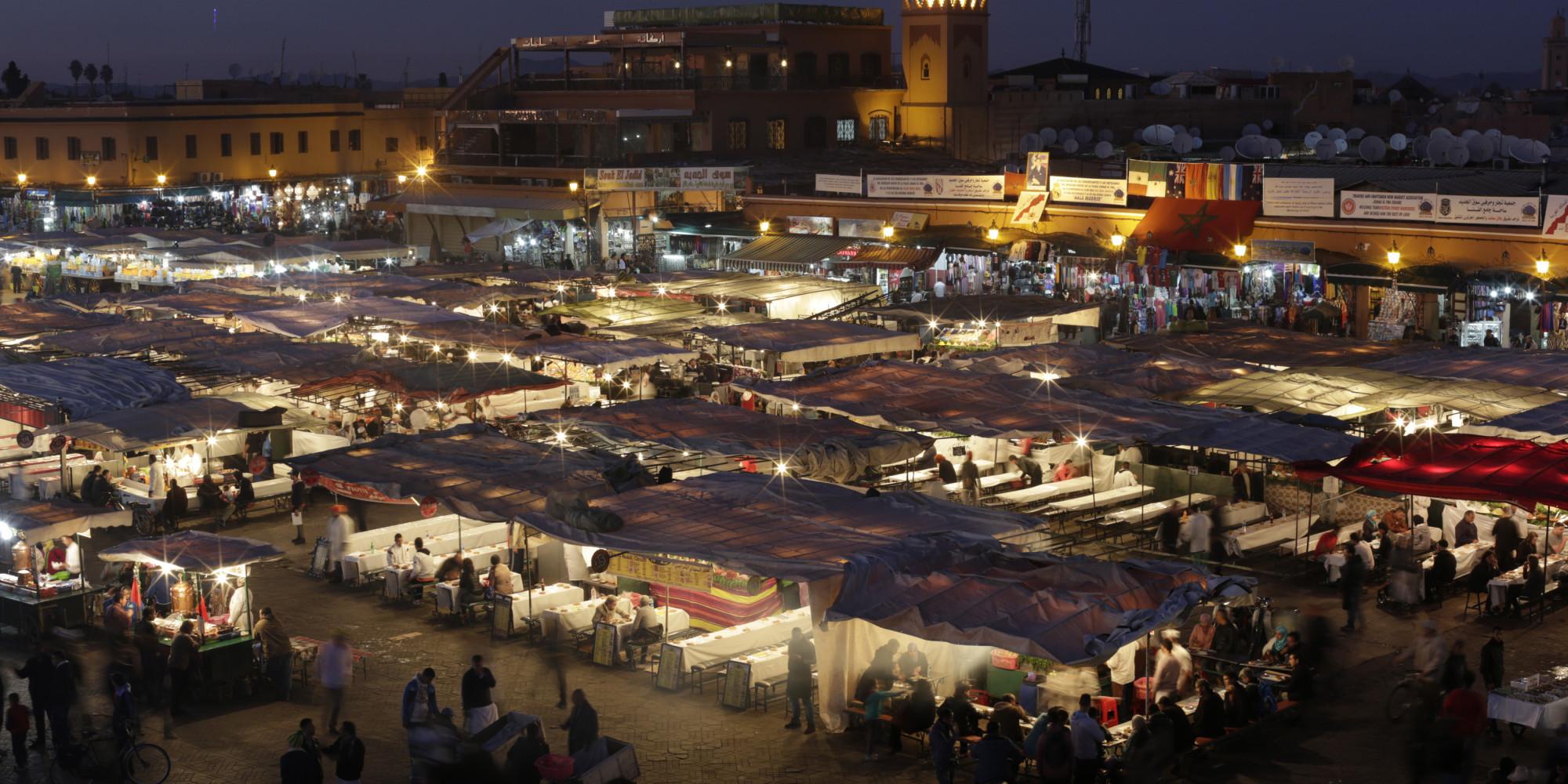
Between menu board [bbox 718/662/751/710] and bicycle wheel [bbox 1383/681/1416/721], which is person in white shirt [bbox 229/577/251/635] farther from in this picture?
bicycle wheel [bbox 1383/681/1416/721]

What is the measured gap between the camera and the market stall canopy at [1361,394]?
2070 centimetres

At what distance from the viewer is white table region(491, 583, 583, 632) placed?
678 inches

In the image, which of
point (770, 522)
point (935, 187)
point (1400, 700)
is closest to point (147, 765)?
point (770, 522)

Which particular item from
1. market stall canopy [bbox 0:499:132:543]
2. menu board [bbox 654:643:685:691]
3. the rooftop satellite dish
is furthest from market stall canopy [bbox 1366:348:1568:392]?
the rooftop satellite dish

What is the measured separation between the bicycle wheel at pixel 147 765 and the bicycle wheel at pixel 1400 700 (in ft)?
32.4

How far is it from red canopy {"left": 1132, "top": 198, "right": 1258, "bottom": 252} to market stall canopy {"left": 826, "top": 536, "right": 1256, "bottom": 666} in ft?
66.9

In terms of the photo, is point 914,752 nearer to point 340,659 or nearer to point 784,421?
point 340,659

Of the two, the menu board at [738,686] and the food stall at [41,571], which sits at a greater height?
the food stall at [41,571]

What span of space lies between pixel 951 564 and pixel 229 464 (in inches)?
508

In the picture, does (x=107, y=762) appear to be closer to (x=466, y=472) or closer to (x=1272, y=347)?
(x=466, y=472)

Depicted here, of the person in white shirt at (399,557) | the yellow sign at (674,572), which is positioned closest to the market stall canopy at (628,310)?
the person in white shirt at (399,557)

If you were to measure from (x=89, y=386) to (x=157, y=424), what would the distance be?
244 centimetres

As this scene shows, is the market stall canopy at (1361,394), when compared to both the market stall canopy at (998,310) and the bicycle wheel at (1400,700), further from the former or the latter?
the market stall canopy at (998,310)

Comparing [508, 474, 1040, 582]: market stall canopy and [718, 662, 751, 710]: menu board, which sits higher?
[508, 474, 1040, 582]: market stall canopy
